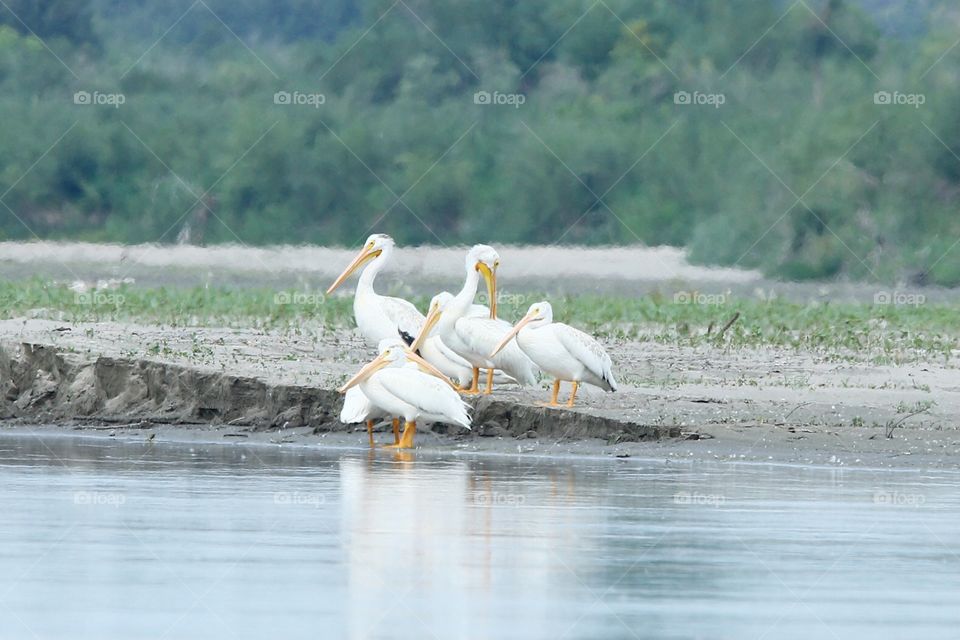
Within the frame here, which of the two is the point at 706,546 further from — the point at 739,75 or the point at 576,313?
the point at 739,75

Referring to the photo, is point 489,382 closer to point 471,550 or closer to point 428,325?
point 428,325

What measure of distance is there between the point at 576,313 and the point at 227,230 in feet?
27.4

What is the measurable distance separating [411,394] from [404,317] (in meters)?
2.21

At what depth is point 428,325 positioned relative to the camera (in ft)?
46.4

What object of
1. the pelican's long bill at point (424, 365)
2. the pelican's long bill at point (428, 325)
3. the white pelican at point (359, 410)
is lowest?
the white pelican at point (359, 410)

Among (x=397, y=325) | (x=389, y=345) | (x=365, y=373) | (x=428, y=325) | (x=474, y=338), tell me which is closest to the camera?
(x=365, y=373)

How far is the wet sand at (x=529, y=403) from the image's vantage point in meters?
12.7

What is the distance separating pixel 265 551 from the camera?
333 inches

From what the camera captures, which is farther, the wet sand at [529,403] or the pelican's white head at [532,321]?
the pelican's white head at [532,321]

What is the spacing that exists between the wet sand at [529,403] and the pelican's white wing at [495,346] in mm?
163

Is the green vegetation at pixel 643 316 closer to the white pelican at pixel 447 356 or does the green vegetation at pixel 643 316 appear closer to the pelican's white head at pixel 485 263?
the pelican's white head at pixel 485 263

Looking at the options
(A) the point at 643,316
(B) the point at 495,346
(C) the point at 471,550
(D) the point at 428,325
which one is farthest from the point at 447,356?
(C) the point at 471,550

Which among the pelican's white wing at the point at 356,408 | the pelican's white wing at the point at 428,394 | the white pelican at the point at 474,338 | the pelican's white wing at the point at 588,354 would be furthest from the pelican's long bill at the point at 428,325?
the pelican's white wing at the point at 428,394

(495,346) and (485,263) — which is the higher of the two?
(485,263)
